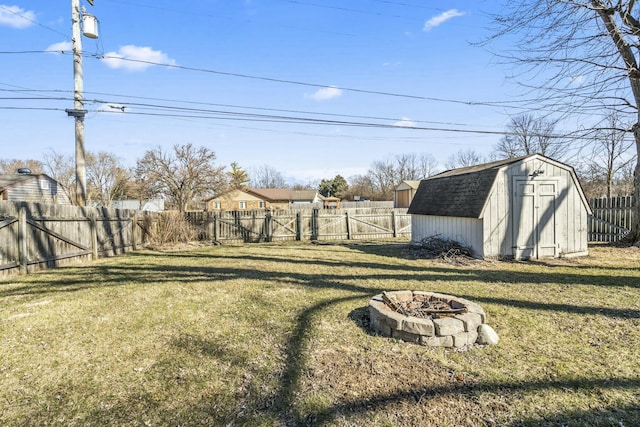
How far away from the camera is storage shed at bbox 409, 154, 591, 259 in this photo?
8.61 metres

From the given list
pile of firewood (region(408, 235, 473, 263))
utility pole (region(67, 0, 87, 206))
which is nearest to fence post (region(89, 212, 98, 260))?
utility pole (region(67, 0, 87, 206))

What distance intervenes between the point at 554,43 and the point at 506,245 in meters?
5.10

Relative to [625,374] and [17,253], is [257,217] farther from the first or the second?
[625,374]

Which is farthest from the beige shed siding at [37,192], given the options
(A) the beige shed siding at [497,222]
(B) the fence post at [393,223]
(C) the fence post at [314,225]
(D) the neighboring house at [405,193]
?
(D) the neighboring house at [405,193]

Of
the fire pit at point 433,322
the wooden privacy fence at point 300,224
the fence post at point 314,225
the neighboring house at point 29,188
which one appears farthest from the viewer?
the neighboring house at point 29,188

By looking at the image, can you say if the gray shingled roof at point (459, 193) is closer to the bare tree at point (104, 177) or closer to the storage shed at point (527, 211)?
the storage shed at point (527, 211)

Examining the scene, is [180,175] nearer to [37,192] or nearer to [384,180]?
[37,192]

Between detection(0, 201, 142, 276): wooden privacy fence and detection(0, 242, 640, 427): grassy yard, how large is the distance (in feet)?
3.84

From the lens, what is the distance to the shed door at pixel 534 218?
8695mm

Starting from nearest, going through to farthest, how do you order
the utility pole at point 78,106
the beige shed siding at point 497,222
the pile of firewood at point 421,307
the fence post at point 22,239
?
the pile of firewood at point 421,307 < the fence post at point 22,239 < the beige shed siding at point 497,222 < the utility pole at point 78,106

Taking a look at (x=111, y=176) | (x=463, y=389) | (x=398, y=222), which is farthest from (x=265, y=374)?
(x=111, y=176)

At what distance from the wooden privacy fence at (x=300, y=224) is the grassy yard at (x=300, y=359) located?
8.66 metres

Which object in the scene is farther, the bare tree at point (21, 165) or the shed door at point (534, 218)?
the bare tree at point (21, 165)

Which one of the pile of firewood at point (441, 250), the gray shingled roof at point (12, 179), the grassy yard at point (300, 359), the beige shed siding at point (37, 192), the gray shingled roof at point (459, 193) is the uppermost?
the gray shingled roof at point (12, 179)
